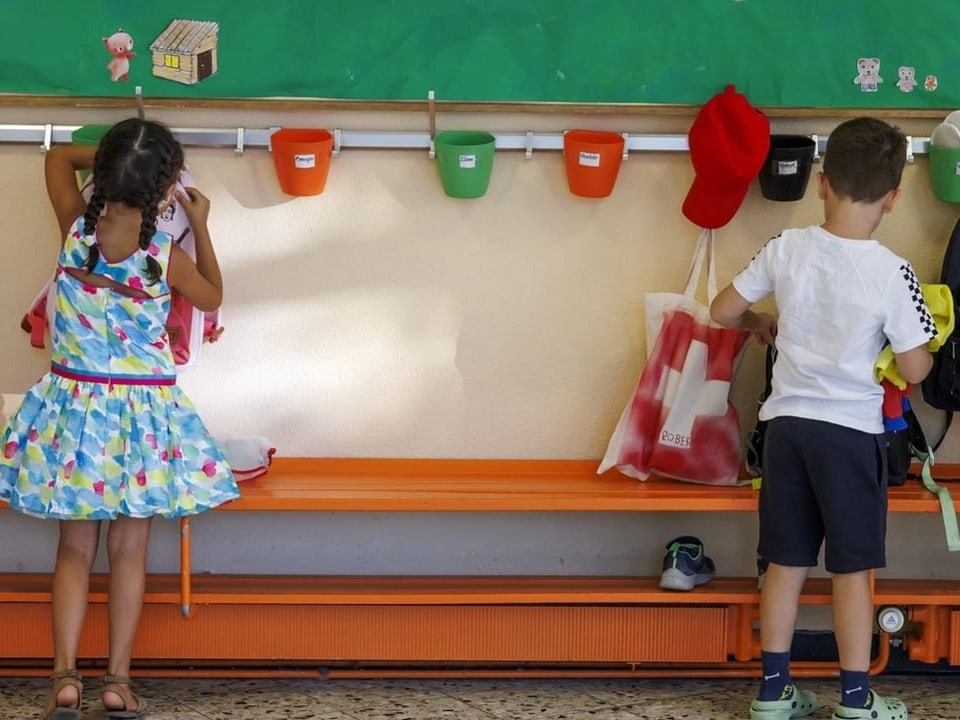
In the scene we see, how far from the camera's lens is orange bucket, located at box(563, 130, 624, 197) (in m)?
3.05

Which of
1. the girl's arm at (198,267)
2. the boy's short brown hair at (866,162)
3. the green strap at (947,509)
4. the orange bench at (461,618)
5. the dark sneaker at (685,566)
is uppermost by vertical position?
the boy's short brown hair at (866,162)

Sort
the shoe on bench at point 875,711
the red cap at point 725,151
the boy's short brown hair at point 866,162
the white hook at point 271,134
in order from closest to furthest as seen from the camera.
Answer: the boy's short brown hair at point 866,162, the shoe on bench at point 875,711, the red cap at point 725,151, the white hook at point 271,134

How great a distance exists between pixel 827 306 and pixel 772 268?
0.14 meters

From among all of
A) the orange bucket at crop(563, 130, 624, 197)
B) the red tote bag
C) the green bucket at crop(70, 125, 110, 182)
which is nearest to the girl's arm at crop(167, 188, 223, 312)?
the green bucket at crop(70, 125, 110, 182)

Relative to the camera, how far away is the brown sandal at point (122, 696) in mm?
2904

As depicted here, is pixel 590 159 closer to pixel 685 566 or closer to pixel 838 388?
pixel 838 388

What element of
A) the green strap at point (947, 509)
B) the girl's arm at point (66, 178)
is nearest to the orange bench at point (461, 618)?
the green strap at point (947, 509)

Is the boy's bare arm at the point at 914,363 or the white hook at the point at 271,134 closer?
the boy's bare arm at the point at 914,363

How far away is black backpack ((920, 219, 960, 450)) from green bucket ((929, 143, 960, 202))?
0.22 ft

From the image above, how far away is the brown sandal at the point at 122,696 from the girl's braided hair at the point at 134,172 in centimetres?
84

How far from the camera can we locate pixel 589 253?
3.22 meters

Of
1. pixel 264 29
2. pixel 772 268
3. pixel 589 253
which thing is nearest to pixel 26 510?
pixel 264 29

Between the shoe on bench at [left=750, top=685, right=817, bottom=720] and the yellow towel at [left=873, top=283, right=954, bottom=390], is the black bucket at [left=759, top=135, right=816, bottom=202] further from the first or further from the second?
the shoe on bench at [left=750, top=685, right=817, bottom=720]

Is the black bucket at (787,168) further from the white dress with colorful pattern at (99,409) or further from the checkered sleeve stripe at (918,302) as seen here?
the white dress with colorful pattern at (99,409)
